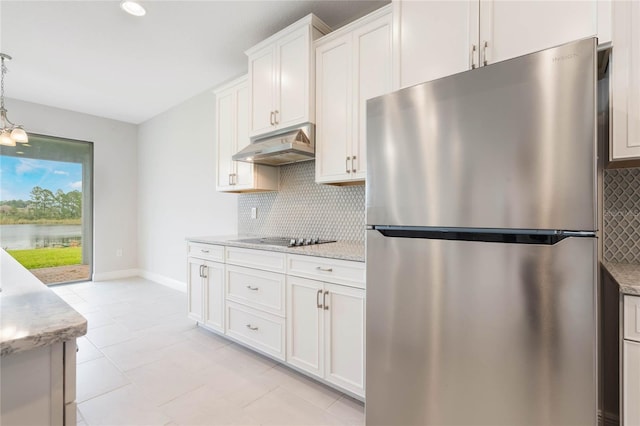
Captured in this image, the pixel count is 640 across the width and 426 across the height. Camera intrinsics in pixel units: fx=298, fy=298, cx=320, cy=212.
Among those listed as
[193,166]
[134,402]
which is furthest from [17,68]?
[134,402]

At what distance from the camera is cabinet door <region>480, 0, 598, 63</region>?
4.15 ft

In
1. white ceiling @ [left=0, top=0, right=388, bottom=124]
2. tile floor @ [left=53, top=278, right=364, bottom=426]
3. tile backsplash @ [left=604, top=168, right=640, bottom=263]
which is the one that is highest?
white ceiling @ [left=0, top=0, right=388, bottom=124]

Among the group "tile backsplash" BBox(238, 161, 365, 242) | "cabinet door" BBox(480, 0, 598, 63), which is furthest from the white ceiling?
"tile backsplash" BBox(238, 161, 365, 242)

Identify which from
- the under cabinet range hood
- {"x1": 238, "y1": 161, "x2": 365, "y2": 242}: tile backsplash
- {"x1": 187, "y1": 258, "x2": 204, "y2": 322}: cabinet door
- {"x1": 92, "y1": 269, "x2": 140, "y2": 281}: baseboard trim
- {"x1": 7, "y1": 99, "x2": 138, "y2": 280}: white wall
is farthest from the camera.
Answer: {"x1": 92, "y1": 269, "x2": 140, "y2": 281}: baseboard trim

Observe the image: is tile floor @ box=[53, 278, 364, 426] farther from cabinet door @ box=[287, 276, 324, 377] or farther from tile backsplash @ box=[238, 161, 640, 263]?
tile backsplash @ box=[238, 161, 640, 263]

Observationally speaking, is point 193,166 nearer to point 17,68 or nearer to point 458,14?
point 17,68

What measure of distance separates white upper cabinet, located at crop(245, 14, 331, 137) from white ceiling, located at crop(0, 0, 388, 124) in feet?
0.52

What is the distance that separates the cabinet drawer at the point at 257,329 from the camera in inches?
87.0

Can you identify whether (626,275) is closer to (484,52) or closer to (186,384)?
(484,52)

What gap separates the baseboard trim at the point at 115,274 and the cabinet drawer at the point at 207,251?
3.15 m

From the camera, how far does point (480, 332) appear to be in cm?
122

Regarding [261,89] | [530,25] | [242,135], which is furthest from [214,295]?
[530,25]

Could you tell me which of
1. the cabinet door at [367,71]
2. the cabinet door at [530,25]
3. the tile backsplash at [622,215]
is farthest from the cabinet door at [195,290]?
the tile backsplash at [622,215]

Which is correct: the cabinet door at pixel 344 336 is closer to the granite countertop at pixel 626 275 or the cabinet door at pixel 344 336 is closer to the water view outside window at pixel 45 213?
the granite countertop at pixel 626 275
